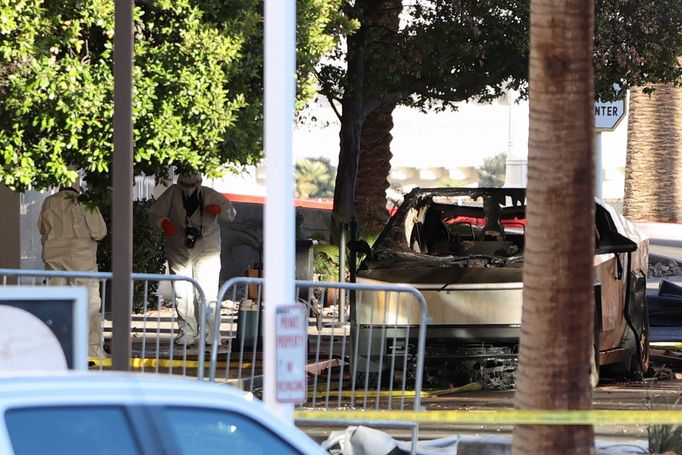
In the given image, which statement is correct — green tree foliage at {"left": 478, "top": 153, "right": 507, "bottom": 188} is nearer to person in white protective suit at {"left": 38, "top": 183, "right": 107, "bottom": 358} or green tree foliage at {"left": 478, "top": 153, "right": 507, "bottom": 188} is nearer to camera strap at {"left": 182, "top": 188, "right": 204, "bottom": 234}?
camera strap at {"left": 182, "top": 188, "right": 204, "bottom": 234}

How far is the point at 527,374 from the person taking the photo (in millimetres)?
A: 7270

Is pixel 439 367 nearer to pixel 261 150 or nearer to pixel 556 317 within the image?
pixel 261 150

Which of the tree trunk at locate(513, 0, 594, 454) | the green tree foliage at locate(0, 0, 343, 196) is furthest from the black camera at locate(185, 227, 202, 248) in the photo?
the tree trunk at locate(513, 0, 594, 454)

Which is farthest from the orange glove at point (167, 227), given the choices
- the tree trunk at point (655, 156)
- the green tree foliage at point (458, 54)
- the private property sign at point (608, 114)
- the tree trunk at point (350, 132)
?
the tree trunk at point (655, 156)

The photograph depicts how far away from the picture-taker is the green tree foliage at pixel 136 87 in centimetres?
1092

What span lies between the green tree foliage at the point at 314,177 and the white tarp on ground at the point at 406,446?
59.6 m

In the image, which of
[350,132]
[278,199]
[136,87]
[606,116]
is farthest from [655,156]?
[278,199]

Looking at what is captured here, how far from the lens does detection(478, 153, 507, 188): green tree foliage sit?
6919 cm

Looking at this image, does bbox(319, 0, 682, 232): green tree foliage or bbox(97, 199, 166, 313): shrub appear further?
bbox(97, 199, 166, 313): shrub

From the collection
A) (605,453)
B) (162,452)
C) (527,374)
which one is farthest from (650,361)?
(162,452)

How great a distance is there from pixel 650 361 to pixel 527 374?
767 centimetres

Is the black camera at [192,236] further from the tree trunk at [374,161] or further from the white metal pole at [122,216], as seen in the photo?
the white metal pole at [122,216]

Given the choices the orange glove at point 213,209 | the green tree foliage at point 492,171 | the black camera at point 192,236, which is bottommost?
the black camera at point 192,236

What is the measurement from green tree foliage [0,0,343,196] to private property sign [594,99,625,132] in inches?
230
